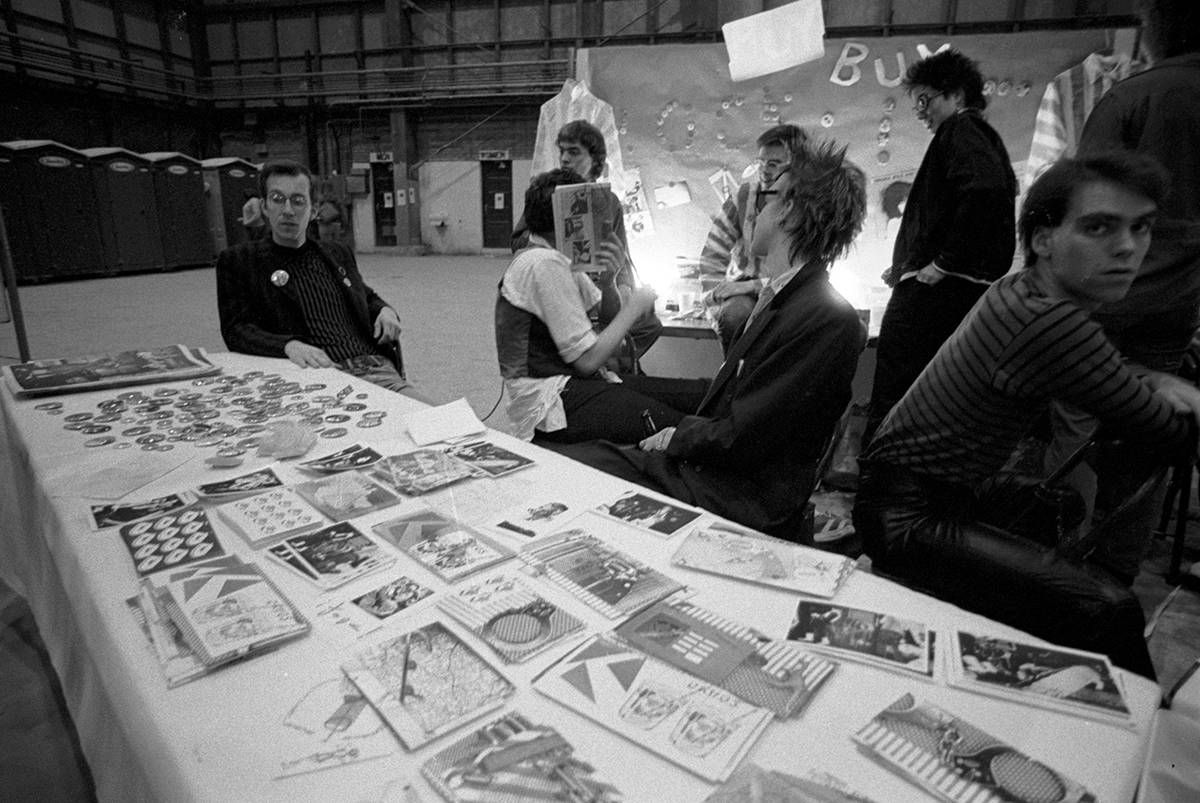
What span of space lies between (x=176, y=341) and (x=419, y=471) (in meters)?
5.61

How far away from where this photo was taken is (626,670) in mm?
792

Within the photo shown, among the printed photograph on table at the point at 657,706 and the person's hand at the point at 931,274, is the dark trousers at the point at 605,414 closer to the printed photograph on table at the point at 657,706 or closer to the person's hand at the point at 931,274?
the person's hand at the point at 931,274

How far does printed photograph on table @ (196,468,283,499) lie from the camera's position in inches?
50.4

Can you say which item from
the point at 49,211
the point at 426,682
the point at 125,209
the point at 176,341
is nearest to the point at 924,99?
the point at 426,682

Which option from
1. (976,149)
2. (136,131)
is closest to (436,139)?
(136,131)

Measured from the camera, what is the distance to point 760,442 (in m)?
1.61

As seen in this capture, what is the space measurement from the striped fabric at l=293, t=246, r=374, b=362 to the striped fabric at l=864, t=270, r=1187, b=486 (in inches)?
81.9

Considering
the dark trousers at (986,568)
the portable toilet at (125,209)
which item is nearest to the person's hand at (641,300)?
the dark trousers at (986,568)

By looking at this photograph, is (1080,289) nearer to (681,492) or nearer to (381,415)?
(681,492)

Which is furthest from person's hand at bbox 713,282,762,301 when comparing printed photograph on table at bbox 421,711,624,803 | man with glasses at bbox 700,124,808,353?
printed photograph on table at bbox 421,711,624,803

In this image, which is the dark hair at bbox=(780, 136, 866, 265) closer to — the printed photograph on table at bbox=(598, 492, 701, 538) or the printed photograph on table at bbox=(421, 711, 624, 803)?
the printed photograph on table at bbox=(598, 492, 701, 538)

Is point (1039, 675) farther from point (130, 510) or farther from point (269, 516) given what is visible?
point (130, 510)

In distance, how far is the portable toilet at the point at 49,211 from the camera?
30.4 feet

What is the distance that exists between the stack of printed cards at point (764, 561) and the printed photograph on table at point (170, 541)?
0.75 m
